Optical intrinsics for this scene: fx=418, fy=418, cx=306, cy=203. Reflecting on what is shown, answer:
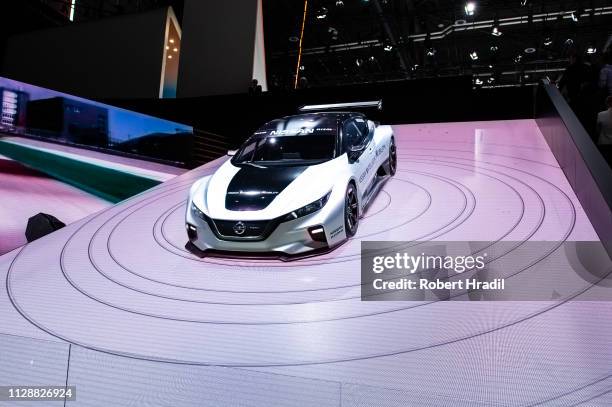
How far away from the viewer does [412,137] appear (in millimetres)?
7527

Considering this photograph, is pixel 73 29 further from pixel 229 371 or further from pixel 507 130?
pixel 229 371

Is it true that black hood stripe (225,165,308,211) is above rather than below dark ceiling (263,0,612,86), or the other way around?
below

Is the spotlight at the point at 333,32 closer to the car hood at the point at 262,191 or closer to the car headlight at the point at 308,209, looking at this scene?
the car hood at the point at 262,191

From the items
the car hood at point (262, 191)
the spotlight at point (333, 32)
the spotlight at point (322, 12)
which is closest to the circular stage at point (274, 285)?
the car hood at point (262, 191)

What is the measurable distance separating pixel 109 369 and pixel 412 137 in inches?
264

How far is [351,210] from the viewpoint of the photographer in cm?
380

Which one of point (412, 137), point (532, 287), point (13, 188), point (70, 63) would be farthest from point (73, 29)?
point (532, 287)

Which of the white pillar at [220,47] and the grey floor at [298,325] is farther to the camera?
the white pillar at [220,47]

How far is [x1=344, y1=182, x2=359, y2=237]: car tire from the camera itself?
366 cm

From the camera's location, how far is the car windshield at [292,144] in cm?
441

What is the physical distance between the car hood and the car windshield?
1.07 ft

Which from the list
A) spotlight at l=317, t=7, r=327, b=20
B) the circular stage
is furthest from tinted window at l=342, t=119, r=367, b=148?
spotlight at l=317, t=7, r=327, b=20

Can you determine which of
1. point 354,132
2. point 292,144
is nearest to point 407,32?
point 354,132

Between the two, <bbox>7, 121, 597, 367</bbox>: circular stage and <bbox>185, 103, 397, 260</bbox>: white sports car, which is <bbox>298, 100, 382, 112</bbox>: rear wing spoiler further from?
<bbox>185, 103, 397, 260</bbox>: white sports car
